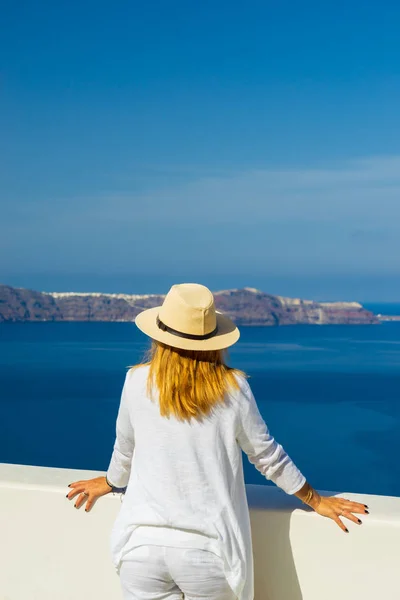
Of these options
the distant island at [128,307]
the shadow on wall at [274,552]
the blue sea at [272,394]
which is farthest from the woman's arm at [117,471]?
the distant island at [128,307]

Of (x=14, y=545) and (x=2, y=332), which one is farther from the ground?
(x=14, y=545)

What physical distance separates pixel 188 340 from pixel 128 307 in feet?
100

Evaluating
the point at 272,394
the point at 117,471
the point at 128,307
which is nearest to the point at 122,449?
the point at 117,471

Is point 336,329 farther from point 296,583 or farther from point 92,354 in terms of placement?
point 296,583

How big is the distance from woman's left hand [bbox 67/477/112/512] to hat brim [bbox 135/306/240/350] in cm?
56

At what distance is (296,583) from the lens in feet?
6.34

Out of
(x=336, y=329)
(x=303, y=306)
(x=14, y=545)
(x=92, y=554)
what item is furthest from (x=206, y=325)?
(x=336, y=329)

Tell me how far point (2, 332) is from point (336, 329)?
659 inches

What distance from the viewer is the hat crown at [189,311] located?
63.6 inches

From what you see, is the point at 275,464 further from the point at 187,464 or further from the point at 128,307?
the point at 128,307

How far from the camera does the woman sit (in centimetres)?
158

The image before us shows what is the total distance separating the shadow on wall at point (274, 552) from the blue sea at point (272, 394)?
42.2 ft

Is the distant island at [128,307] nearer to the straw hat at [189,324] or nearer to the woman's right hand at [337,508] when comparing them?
the woman's right hand at [337,508]

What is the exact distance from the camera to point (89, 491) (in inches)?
78.9
